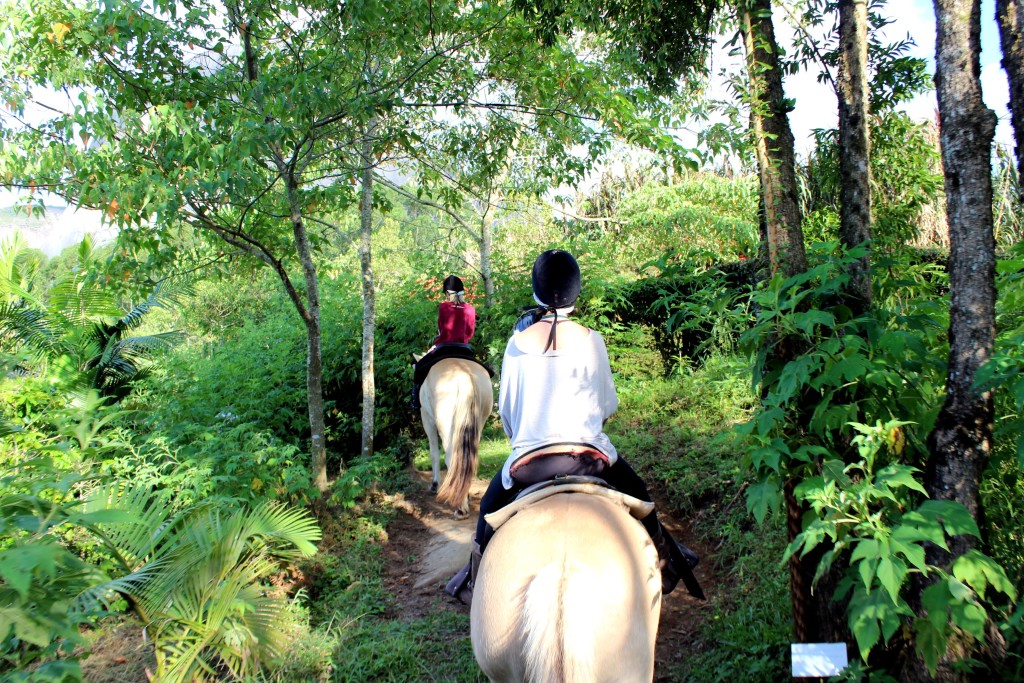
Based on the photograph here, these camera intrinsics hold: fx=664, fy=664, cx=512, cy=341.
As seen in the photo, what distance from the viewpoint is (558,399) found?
9.74 ft

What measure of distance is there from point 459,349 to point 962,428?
5.59 meters

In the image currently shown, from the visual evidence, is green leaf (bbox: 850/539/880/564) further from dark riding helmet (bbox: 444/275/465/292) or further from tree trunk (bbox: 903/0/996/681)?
dark riding helmet (bbox: 444/275/465/292)

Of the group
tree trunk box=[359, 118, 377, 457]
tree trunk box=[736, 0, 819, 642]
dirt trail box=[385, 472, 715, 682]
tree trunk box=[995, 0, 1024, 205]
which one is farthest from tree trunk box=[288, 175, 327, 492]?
tree trunk box=[995, 0, 1024, 205]

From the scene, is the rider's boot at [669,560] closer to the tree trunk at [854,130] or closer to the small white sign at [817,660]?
the small white sign at [817,660]

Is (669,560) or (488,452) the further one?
(488,452)

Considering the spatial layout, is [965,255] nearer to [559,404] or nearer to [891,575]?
[891,575]

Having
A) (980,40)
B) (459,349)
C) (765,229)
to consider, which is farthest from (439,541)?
(980,40)

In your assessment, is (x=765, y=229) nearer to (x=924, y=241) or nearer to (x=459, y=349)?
(x=459, y=349)

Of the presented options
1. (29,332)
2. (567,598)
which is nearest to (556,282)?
(567,598)

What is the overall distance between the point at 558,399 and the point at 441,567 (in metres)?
3.36

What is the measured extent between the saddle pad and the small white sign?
2.65 feet

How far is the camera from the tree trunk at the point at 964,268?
250cm

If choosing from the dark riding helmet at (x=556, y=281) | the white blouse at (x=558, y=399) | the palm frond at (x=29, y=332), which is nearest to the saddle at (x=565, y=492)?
the white blouse at (x=558, y=399)

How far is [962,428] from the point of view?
8.24 ft
